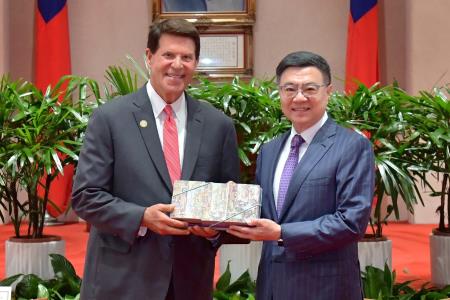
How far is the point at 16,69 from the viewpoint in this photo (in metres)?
7.58

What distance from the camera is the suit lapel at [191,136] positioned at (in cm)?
233

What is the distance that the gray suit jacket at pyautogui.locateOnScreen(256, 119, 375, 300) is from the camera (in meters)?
2.18

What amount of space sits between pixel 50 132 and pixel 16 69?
3829mm

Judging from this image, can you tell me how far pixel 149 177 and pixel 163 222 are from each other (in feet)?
0.65

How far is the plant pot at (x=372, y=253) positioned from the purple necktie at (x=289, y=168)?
76.7 inches

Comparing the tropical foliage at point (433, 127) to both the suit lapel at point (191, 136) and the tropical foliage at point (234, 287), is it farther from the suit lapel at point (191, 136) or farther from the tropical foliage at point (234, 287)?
the suit lapel at point (191, 136)

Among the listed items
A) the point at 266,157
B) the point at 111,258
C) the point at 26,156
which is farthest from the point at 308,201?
the point at 26,156

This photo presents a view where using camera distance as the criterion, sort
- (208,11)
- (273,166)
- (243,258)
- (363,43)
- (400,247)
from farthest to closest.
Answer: (208,11), (363,43), (400,247), (243,258), (273,166)

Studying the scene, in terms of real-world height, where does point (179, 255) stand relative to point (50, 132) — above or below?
below

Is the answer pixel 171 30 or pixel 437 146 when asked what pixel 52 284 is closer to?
pixel 171 30

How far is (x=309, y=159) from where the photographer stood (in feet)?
7.50

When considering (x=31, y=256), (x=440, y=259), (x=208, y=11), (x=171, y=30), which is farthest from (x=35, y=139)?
(x=208, y=11)

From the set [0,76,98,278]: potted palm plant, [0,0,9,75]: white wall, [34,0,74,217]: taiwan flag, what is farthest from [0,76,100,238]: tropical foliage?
[0,0,9,75]: white wall

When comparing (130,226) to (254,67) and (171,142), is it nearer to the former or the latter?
(171,142)
